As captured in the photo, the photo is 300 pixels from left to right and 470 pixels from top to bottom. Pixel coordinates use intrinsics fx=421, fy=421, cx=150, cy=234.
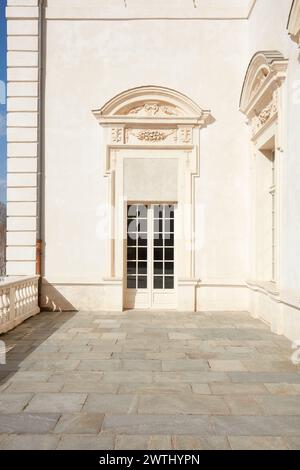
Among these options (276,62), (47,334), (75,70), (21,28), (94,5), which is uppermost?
(94,5)

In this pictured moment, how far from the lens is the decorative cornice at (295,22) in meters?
6.01

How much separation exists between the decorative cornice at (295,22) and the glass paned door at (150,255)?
4550 millimetres

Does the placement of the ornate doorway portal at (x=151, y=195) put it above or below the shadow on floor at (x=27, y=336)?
above

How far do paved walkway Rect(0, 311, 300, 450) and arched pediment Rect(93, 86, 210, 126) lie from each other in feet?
15.8

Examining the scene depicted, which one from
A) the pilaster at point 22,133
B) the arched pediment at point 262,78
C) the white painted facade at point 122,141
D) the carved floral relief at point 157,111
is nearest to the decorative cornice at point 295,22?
the arched pediment at point 262,78

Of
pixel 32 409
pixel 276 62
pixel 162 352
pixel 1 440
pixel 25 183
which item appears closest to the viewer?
pixel 1 440

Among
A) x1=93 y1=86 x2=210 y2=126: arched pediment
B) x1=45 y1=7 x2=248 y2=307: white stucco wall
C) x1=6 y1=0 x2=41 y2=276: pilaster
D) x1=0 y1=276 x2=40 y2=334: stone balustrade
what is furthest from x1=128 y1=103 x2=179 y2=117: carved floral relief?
x1=0 y1=276 x2=40 y2=334: stone balustrade

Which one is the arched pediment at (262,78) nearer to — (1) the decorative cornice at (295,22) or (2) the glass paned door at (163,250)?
(1) the decorative cornice at (295,22)

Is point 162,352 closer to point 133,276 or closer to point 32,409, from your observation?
point 32,409

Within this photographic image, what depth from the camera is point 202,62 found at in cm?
966

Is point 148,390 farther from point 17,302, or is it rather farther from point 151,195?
point 151,195

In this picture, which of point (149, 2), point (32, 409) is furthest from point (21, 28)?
point (32, 409)

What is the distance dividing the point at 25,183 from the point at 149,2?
199 inches

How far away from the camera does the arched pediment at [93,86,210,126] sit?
31.1ft
